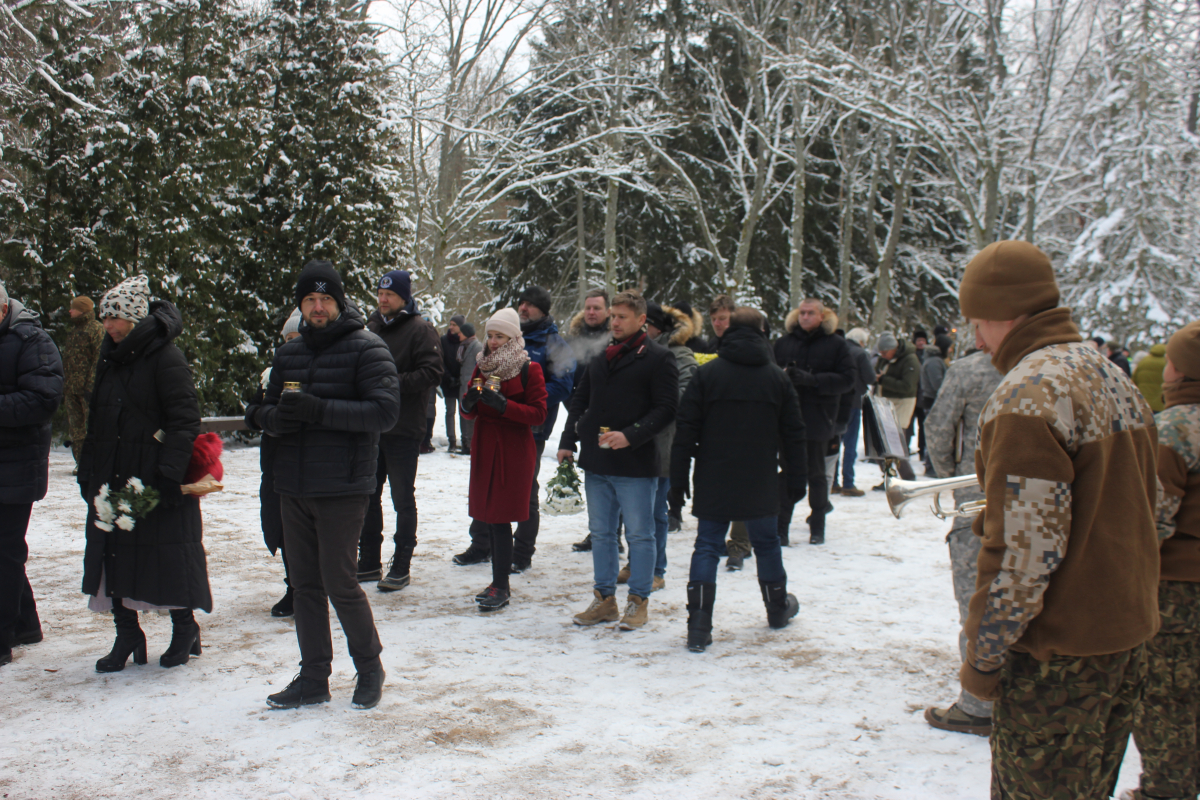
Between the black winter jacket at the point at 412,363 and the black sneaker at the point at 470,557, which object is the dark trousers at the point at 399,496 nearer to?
→ the black winter jacket at the point at 412,363

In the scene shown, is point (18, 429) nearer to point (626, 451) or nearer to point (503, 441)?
point (503, 441)

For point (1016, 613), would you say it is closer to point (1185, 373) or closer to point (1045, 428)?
point (1045, 428)

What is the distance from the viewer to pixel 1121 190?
20.8 m

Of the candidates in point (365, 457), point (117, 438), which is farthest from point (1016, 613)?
point (117, 438)

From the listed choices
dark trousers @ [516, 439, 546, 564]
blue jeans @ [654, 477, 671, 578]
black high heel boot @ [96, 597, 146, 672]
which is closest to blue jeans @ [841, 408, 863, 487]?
blue jeans @ [654, 477, 671, 578]

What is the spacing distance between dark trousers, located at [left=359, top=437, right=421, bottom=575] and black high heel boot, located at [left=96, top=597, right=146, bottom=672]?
69.4 inches

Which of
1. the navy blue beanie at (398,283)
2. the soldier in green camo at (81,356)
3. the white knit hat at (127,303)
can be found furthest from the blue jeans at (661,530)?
the soldier in green camo at (81,356)

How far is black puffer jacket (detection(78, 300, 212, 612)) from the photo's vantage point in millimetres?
4391

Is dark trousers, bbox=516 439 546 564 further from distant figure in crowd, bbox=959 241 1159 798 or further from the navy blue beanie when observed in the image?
distant figure in crowd, bbox=959 241 1159 798

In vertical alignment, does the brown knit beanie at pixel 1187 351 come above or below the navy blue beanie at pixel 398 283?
below

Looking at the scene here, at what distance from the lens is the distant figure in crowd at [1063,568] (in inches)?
83.0

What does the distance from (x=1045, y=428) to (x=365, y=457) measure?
2.96 metres

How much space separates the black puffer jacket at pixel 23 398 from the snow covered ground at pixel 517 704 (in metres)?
0.98

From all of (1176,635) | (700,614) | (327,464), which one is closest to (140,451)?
(327,464)
